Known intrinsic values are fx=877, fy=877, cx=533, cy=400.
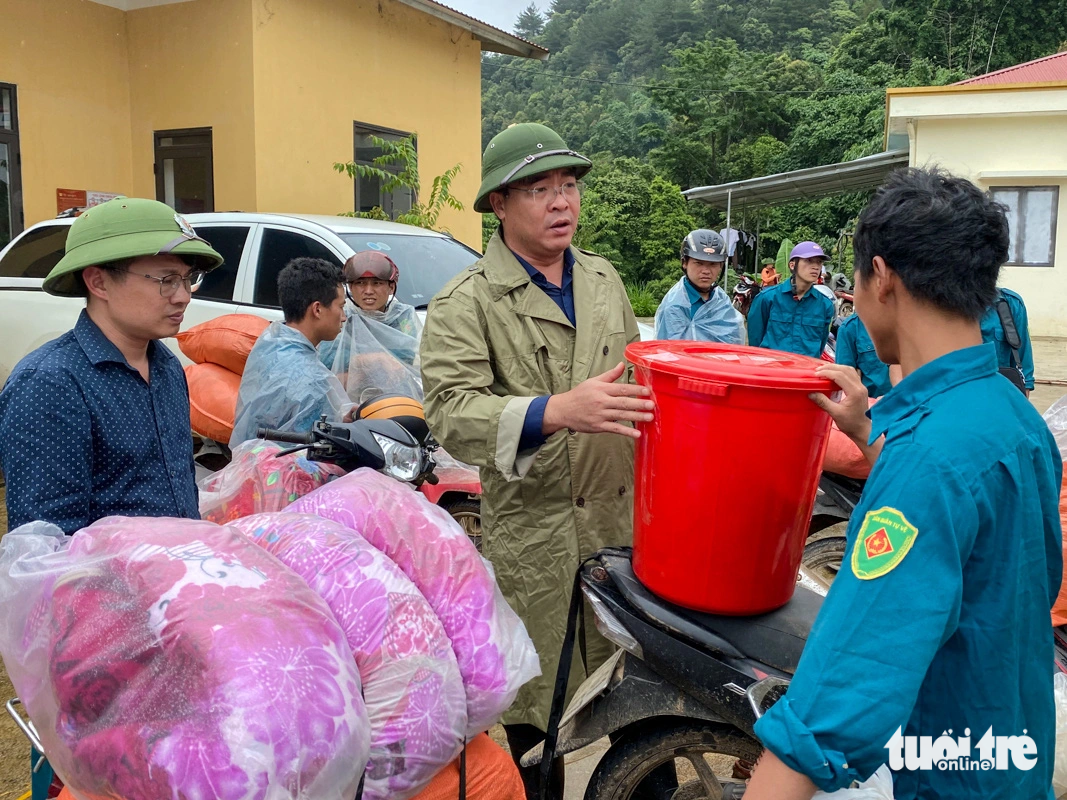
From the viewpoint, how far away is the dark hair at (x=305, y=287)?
13.3 feet

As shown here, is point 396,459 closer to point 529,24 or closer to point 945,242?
point 945,242

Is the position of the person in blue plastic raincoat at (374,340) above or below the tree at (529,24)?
below

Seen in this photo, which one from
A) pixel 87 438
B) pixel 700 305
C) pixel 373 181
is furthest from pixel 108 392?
pixel 373 181

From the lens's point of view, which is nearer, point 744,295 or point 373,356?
point 373,356

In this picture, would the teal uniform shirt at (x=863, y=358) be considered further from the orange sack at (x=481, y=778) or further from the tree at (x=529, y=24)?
the tree at (x=529, y=24)

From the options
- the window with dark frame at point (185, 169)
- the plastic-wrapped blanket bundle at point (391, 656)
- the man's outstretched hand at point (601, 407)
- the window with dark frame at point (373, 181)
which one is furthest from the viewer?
the window with dark frame at point (373, 181)

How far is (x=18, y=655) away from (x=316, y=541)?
52 centimetres

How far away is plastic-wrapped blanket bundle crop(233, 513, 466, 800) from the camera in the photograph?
5.08 ft

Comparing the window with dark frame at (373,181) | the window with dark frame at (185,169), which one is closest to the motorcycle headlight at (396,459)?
the window with dark frame at (185,169)

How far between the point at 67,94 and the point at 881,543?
11052 mm

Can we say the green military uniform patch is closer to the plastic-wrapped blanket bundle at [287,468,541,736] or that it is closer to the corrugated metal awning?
the plastic-wrapped blanket bundle at [287,468,541,736]

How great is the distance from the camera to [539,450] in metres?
2.25

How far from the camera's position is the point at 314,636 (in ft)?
4.82

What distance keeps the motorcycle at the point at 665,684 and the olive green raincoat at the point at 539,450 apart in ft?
0.72
